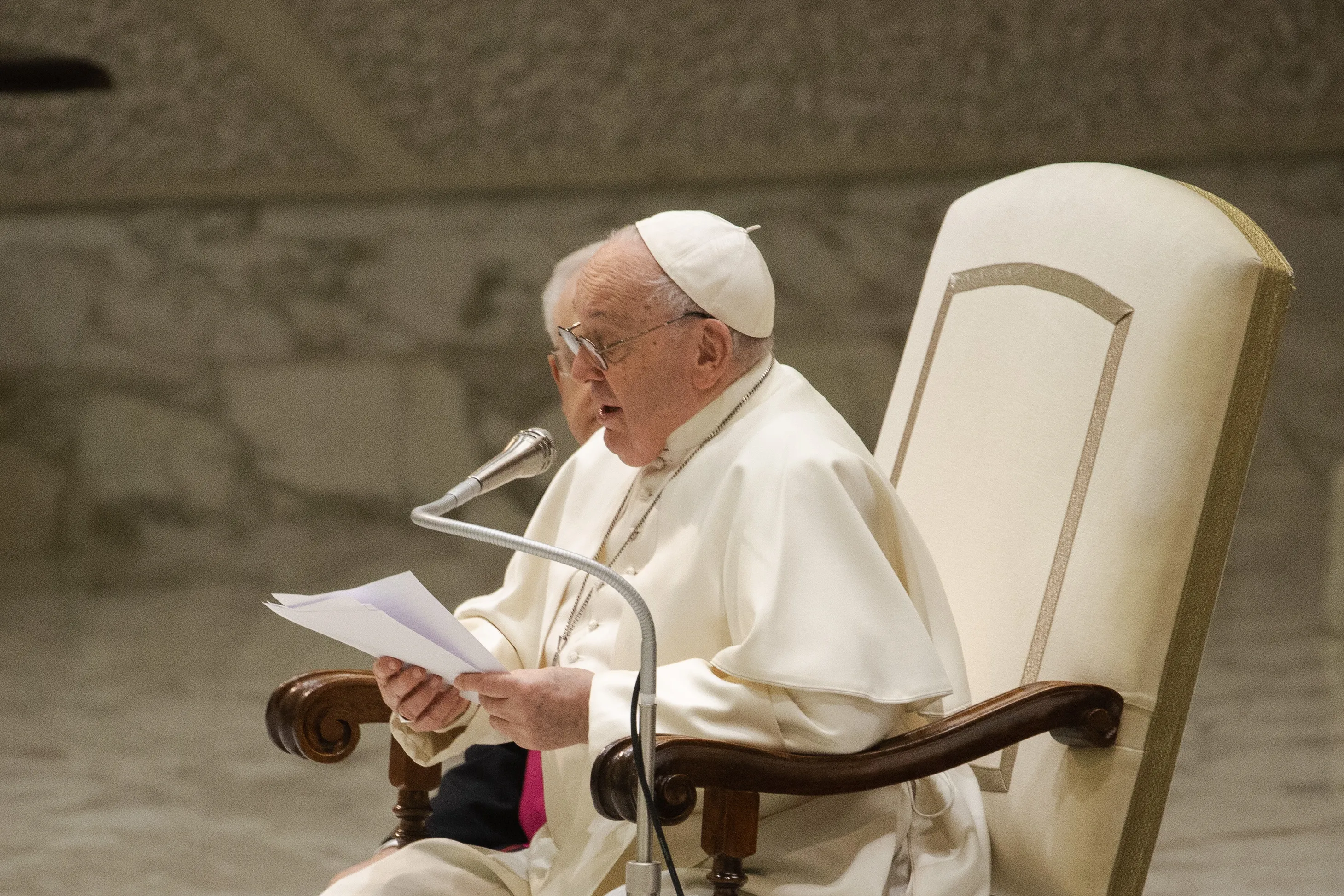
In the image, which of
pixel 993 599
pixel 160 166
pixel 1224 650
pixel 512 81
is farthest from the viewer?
pixel 160 166

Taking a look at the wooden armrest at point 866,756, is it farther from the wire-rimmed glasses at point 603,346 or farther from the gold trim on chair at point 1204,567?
the wire-rimmed glasses at point 603,346

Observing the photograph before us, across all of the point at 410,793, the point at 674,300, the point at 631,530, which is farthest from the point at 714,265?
the point at 410,793

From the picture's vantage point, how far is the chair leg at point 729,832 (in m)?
1.62

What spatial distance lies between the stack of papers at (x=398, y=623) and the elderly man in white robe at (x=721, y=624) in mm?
46

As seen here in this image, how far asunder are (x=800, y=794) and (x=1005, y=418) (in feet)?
2.42

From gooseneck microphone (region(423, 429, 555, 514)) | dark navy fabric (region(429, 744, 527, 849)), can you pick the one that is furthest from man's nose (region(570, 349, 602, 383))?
dark navy fabric (region(429, 744, 527, 849))

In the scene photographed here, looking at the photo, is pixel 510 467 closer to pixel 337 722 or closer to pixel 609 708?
pixel 609 708

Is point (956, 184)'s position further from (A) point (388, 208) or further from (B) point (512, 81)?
(A) point (388, 208)

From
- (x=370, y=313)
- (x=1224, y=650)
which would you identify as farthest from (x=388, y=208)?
(x=1224, y=650)

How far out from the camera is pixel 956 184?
661 cm

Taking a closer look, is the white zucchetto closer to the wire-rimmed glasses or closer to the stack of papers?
the wire-rimmed glasses

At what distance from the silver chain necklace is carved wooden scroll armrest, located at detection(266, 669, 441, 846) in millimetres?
269

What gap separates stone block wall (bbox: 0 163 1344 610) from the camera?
265 inches

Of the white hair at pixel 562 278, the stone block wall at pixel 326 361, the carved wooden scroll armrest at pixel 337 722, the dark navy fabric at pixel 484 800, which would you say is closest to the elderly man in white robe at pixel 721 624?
the carved wooden scroll armrest at pixel 337 722
